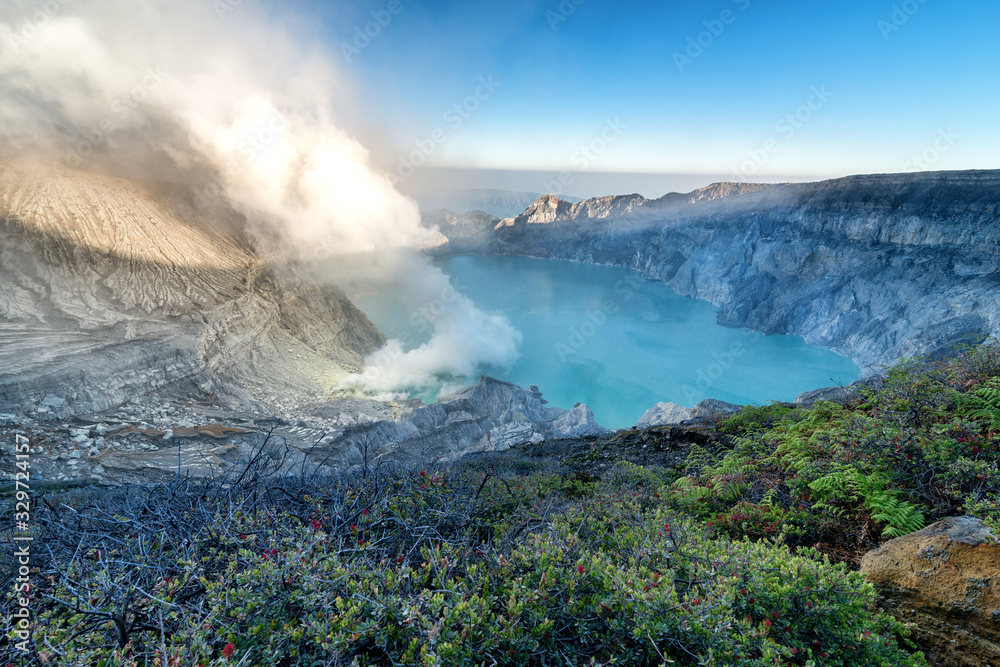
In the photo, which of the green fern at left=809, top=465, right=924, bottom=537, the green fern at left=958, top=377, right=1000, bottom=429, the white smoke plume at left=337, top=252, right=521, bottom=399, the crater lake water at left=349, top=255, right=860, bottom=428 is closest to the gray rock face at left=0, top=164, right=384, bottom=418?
the white smoke plume at left=337, top=252, right=521, bottom=399

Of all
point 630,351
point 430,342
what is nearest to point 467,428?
point 430,342

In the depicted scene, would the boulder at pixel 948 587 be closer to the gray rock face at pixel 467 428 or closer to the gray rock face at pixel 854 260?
the gray rock face at pixel 467 428

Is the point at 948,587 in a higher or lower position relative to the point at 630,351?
higher

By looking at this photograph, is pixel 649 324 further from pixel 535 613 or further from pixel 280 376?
pixel 535 613

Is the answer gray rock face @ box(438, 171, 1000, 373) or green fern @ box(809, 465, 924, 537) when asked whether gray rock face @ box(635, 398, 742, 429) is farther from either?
green fern @ box(809, 465, 924, 537)

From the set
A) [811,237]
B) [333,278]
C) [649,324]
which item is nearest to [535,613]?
[333,278]

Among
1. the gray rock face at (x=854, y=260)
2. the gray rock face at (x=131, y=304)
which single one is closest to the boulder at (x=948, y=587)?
the gray rock face at (x=854, y=260)

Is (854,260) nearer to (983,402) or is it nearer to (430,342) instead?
(430,342)
